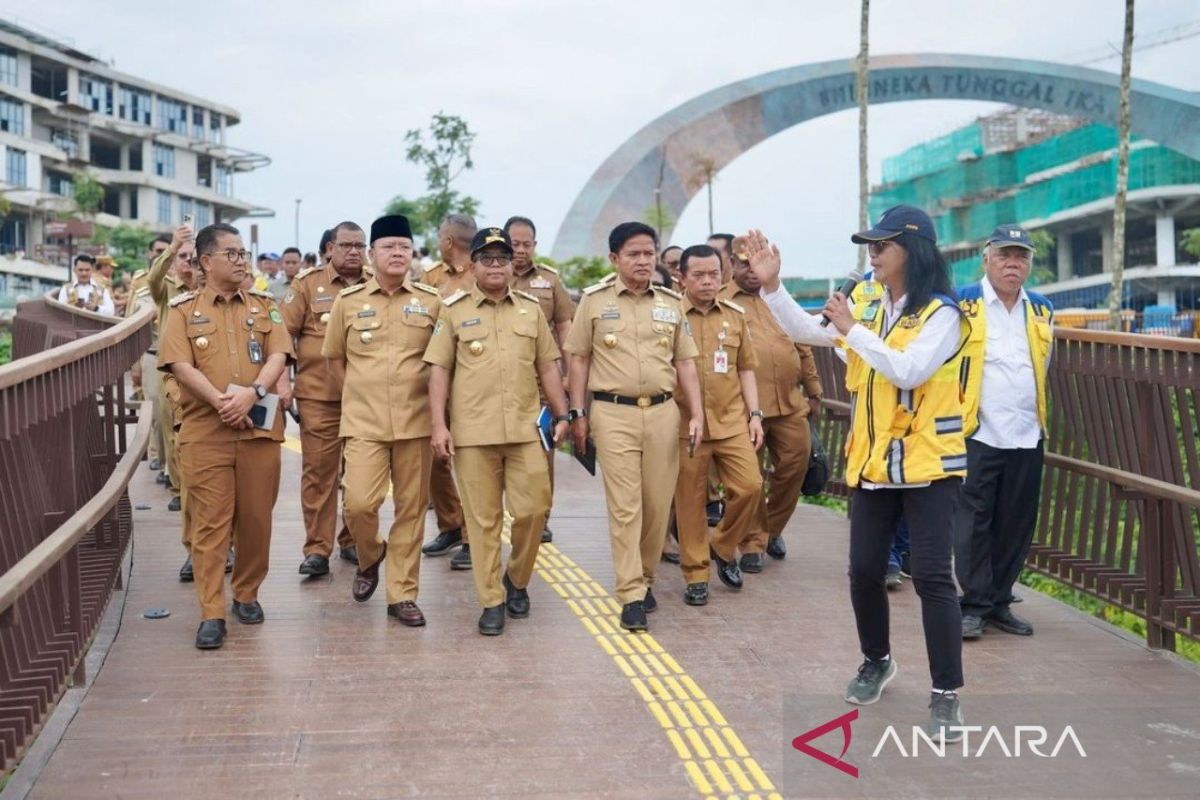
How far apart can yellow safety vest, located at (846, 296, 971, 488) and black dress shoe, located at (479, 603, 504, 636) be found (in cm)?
210

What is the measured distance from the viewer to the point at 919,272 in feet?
15.4

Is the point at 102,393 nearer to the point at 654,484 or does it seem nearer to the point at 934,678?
the point at 654,484

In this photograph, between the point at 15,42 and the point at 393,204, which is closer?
the point at 393,204

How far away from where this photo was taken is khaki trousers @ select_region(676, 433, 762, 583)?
6.74m

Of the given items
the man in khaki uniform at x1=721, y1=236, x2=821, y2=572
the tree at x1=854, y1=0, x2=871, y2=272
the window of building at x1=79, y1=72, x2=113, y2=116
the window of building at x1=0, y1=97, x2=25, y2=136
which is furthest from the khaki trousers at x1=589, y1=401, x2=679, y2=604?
the window of building at x1=79, y1=72, x2=113, y2=116

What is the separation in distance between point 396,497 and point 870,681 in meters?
2.57

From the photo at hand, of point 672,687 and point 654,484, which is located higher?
point 654,484

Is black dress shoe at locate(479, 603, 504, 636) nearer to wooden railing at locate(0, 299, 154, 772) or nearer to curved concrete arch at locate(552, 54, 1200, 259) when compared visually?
wooden railing at locate(0, 299, 154, 772)

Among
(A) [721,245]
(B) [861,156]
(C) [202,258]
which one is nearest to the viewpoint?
(C) [202,258]

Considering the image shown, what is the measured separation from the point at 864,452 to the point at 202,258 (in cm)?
333

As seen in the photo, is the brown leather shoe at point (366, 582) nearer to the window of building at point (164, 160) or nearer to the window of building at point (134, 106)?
the window of building at point (134, 106)

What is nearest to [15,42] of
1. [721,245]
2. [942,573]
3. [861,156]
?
[861,156]

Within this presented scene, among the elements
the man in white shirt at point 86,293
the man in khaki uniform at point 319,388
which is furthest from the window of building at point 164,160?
the man in khaki uniform at point 319,388

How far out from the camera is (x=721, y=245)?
846 cm
